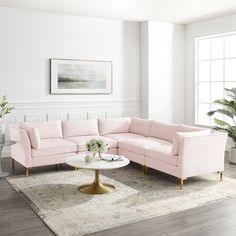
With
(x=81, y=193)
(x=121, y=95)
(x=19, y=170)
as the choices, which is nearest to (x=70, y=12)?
(x=121, y=95)

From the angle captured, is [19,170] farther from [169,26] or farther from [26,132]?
[169,26]

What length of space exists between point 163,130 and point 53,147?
193 centimetres

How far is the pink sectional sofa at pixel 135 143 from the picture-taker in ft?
15.7

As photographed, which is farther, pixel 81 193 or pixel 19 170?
pixel 19 170

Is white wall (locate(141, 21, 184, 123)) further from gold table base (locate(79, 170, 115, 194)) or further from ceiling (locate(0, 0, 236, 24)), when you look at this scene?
gold table base (locate(79, 170, 115, 194))

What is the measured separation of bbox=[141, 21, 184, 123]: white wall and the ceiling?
0.47 m

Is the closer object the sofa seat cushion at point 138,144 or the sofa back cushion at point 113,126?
the sofa seat cushion at point 138,144

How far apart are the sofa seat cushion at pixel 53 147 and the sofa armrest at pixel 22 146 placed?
108 mm

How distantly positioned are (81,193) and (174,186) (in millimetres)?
1267

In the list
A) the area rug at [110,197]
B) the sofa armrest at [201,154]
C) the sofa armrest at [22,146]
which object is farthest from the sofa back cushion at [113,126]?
the sofa armrest at [201,154]

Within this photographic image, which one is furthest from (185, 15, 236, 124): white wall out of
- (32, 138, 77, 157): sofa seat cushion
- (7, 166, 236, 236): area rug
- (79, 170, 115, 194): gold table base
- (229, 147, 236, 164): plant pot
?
(79, 170, 115, 194): gold table base

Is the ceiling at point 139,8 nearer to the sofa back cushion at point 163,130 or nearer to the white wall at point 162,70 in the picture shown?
the white wall at point 162,70

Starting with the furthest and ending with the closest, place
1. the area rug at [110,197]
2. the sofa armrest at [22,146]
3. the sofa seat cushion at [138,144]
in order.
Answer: the sofa seat cushion at [138,144], the sofa armrest at [22,146], the area rug at [110,197]

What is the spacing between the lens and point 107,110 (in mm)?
7578
